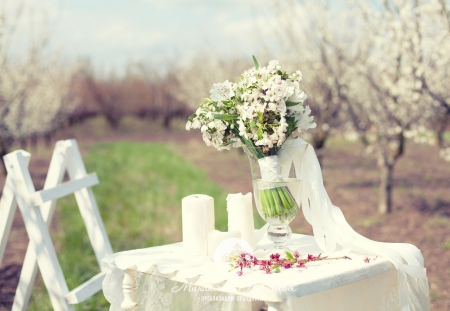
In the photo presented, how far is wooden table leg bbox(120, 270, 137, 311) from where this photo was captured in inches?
105

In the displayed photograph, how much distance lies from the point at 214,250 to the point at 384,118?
6.38m

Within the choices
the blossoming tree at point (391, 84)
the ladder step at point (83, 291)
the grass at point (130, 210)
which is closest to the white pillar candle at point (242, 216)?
the ladder step at point (83, 291)

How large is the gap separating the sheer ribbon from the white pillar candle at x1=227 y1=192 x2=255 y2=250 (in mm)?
252

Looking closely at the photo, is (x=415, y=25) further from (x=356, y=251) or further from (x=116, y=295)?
(x=116, y=295)

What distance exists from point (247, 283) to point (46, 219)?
2.06m

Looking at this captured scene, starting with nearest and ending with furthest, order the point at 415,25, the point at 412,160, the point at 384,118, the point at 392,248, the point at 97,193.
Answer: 1. the point at 392,248
2. the point at 415,25
3. the point at 384,118
4. the point at 97,193
5. the point at 412,160

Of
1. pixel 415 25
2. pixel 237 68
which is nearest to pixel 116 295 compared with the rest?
pixel 415 25

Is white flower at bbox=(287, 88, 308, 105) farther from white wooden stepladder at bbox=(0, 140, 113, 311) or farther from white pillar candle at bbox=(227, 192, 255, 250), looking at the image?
white wooden stepladder at bbox=(0, 140, 113, 311)

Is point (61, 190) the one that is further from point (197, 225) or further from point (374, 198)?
point (374, 198)

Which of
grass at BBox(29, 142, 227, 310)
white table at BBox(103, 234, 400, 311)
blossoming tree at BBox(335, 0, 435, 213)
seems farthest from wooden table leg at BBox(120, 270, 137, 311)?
blossoming tree at BBox(335, 0, 435, 213)

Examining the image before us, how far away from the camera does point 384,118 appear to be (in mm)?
8320

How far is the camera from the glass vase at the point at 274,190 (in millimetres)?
2574

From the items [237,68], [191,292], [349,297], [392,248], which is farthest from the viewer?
[237,68]

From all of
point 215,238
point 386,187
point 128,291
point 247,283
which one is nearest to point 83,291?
point 128,291
